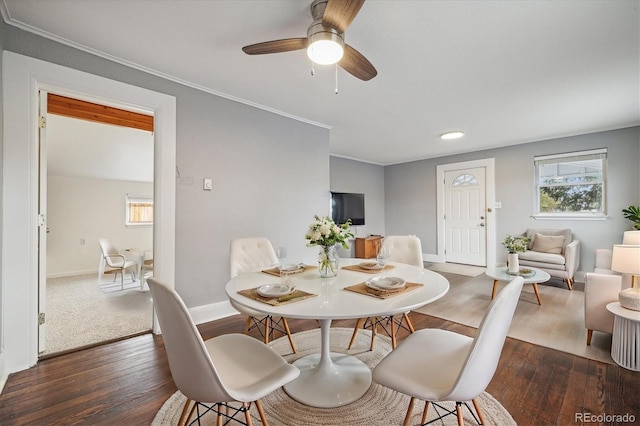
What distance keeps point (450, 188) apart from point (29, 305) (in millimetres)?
6398

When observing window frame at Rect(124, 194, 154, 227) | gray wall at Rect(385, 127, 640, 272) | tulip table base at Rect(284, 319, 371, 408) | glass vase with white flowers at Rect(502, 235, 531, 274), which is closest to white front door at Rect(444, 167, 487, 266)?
gray wall at Rect(385, 127, 640, 272)

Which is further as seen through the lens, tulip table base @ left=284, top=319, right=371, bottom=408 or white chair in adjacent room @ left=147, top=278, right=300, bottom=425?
tulip table base @ left=284, top=319, right=371, bottom=408

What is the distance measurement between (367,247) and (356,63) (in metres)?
4.33

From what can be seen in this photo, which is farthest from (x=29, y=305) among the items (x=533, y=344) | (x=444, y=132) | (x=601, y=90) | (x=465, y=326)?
(x=601, y=90)

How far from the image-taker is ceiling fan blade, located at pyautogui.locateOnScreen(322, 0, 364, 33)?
1.34 meters

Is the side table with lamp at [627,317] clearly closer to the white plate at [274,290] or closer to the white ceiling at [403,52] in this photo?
the white ceiling at [403,52]

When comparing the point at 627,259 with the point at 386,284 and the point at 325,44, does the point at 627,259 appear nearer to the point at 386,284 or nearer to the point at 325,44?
the point at 386,284

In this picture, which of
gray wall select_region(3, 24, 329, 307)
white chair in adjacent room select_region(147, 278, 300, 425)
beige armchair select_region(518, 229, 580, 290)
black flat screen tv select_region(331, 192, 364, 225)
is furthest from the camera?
black flat screen tv select_region(331, 192, 364, 225)

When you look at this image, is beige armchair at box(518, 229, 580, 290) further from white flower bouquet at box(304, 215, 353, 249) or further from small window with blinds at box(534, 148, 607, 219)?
white flower bouquet at box(304, 215, 353, 249)

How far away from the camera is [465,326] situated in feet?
8.86

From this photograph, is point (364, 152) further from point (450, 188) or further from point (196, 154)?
point (196, 154)

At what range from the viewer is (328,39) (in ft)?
5.08

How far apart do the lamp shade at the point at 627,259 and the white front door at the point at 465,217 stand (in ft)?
11.8

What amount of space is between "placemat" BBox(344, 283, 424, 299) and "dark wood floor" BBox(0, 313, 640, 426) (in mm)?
891
